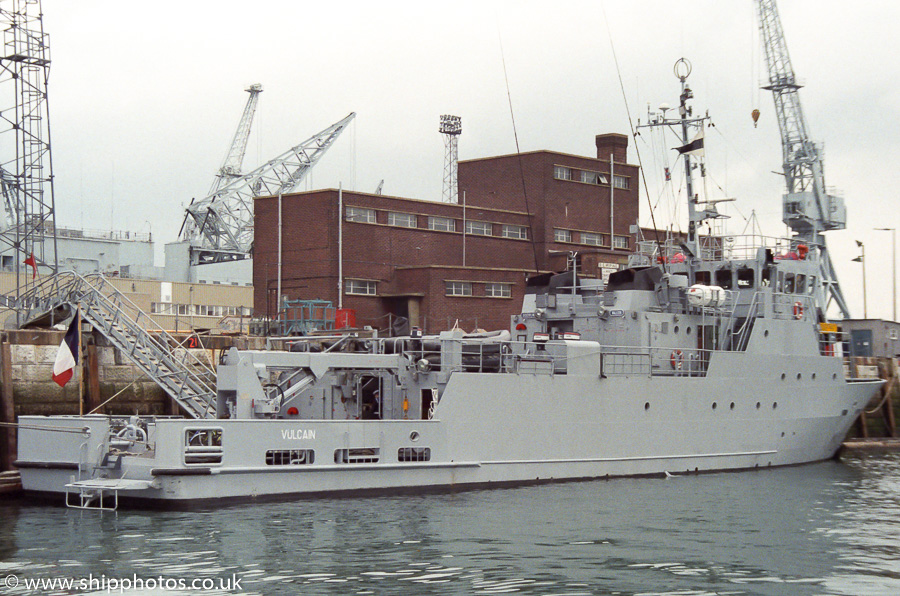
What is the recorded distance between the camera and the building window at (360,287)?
44094 millimetres

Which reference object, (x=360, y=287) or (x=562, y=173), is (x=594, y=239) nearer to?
(x=562, y=173)

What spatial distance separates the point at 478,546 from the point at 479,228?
3598cm

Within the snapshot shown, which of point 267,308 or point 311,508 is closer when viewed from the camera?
point 311,508

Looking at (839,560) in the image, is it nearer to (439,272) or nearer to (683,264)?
(683,264)

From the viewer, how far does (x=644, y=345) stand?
2386 cm

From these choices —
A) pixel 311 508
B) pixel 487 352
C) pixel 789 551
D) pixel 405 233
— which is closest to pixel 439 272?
pixel 405 233

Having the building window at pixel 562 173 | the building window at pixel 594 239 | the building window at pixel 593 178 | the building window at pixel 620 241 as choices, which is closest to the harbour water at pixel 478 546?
the building window at pixel 562 173

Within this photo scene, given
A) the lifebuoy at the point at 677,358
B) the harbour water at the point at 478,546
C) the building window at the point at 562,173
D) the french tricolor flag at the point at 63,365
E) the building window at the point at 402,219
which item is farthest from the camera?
the building window at the point at 562,173

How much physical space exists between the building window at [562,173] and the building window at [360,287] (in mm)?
12796

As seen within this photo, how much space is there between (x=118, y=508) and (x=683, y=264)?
1592 cm

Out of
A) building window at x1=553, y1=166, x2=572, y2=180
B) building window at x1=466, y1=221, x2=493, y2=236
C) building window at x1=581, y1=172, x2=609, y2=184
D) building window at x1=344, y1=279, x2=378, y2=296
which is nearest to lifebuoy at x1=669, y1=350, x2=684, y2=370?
building window at x1=344, y1=279, x2=378, y2=296

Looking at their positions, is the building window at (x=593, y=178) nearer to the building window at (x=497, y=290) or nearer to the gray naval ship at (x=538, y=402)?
the building window at (x=497, y=290)

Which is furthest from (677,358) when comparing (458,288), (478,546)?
(458,288)

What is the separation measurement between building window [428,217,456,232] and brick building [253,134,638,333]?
0.16 feet
